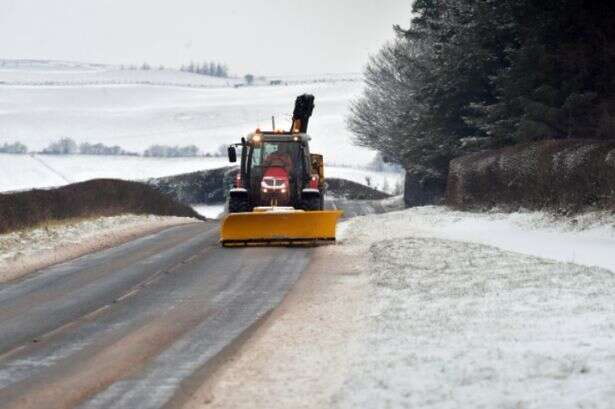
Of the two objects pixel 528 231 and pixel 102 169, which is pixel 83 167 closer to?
pixel 102 169

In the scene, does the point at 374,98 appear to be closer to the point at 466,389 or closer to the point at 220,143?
the point at 220,143

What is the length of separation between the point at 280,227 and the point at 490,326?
39.9 ft

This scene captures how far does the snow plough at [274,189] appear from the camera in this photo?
870 inches

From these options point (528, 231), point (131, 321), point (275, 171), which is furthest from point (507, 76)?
point (131, 321)

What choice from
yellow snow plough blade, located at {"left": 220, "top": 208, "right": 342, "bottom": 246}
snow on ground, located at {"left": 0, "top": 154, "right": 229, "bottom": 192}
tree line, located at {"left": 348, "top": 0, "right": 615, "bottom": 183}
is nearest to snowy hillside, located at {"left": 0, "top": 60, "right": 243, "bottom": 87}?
snow on ground, located at {"left": 0, "top": 154, "right": 229, "bottom": 192}

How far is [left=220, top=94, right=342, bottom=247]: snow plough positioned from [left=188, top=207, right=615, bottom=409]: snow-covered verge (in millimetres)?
3699

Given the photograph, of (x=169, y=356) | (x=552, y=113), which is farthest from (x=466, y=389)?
(x=552, y=113)

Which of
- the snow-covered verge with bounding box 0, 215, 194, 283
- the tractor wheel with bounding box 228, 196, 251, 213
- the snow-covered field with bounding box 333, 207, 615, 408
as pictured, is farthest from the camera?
the tractor wheel with bounding box 228, 196, 251, 213

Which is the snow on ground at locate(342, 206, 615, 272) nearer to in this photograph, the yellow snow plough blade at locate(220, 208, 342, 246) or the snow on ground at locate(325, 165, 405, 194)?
the yellow snow plough blade at locate(220, 208, 342, 246)

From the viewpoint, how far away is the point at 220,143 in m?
119

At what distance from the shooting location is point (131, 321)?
12.0m

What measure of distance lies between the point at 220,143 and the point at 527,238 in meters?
99.0

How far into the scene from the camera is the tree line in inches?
1310

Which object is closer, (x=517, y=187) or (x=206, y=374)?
(x=206, y=374)
